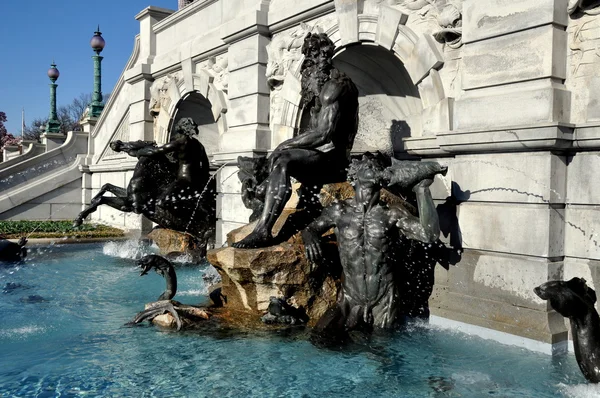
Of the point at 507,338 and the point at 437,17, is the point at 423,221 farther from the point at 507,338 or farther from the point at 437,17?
the point at 437,17

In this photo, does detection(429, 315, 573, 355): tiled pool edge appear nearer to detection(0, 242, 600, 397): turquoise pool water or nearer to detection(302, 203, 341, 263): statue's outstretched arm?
detection(0, 242, 600, 397): turquoise pool water

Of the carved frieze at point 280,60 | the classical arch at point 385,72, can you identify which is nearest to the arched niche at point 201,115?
the carved frieze at point 280,60

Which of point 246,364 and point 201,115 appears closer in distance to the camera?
point 246,364

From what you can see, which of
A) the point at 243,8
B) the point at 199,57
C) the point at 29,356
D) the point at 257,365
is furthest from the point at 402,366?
the point at 199,57

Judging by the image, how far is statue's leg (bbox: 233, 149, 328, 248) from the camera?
555cm

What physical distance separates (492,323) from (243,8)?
7382 mm

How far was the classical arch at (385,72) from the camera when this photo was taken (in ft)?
22.0

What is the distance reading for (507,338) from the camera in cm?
512

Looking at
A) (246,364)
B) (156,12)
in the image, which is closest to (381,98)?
(246,364)

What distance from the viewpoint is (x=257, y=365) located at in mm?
4359

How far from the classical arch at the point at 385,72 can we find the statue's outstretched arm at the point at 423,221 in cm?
159

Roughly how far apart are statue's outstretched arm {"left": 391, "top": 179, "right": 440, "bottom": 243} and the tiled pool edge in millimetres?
1060

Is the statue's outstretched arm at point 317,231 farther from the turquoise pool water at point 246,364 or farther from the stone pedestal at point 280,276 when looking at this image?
the turquoise pool water at point 246,364

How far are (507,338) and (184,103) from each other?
9.66m
